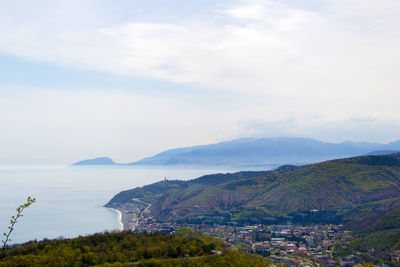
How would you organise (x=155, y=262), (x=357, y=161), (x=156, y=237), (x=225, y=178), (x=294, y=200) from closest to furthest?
(x=155, y=262) → (x=156, y=237) → (x=294, y=200) → (x=357, y=161) → (x=225, y=178)

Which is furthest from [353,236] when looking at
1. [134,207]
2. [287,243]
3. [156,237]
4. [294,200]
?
[134,207]

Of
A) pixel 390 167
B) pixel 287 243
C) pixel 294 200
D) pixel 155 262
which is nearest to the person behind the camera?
pixel 155 262

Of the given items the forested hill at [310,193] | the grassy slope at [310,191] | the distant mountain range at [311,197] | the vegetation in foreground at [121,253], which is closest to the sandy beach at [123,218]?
the distant mountain range at [311,197]

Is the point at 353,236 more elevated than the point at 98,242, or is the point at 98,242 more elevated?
the point at 98,242

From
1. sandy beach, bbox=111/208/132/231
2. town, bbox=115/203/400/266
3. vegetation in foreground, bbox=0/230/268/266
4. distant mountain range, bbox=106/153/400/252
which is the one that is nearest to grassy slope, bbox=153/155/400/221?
distant mountain range, bbox=106/153/400/252

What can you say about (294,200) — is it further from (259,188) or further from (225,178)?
(225,178)

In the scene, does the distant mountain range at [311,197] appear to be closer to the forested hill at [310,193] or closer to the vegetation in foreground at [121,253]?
the forested hill at [310,193]

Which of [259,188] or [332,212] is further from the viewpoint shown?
[259,188]
